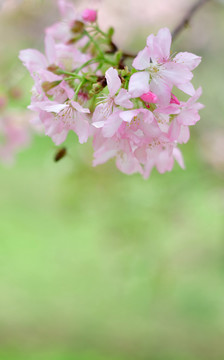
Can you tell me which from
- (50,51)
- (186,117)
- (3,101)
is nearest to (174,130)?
(186,117)

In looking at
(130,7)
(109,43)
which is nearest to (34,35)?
(130,7)

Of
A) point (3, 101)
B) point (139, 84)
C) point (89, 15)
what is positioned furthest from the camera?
point (3, 101)

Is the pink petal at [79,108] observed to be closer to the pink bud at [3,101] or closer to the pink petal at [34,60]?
the pink petal at [34,60]

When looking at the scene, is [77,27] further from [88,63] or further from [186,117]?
[186,117]

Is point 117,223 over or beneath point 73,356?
over

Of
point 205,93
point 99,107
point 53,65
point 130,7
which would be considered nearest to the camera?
point 99,107

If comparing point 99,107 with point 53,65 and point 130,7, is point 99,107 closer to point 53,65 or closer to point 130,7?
point 53,65
